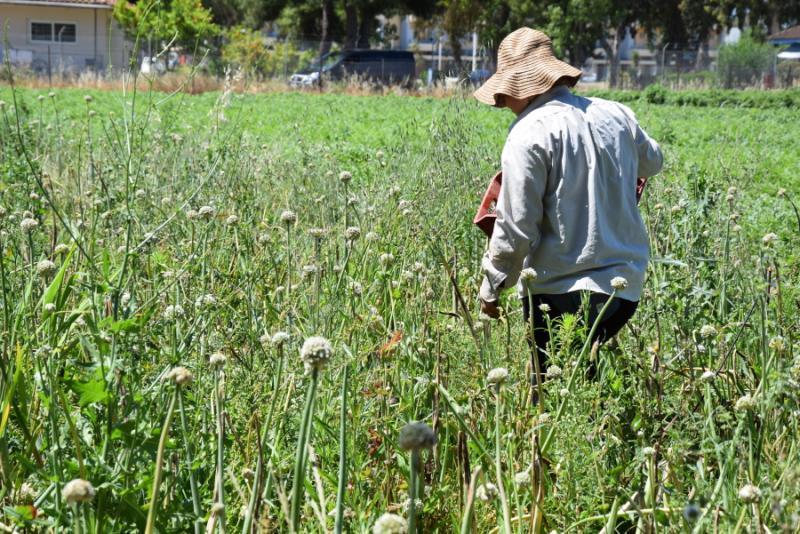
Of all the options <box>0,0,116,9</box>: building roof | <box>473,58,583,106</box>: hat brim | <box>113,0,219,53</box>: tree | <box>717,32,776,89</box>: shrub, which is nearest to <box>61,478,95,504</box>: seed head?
<box>113,0,219,53</box>: tree

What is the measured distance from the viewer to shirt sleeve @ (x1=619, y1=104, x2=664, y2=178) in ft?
12.7

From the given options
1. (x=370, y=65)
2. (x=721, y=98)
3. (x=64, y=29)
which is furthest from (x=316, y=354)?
(x=64, y=29)

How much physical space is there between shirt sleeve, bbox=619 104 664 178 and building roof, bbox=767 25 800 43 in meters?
71.3

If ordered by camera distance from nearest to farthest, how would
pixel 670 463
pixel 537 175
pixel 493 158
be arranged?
1. pixel 670 463
2. pixel 537 175
3. pixel 493 158

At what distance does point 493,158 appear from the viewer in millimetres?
6750

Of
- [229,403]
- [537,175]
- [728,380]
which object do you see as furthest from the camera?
[537,175]

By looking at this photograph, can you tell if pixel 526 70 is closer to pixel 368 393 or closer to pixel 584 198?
pixel 584 198

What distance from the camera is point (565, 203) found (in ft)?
11.9

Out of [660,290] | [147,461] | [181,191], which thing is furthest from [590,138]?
[181,191]

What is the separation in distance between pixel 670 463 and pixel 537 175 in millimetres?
1407

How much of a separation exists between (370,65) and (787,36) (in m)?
35.9

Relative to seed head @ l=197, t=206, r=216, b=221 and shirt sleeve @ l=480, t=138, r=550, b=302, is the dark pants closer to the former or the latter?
shirt sleeve @ l=480, t=138, r=550, b=302

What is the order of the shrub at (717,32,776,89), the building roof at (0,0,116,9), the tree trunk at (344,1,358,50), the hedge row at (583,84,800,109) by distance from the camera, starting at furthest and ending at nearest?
the tree trunk at (344,1,358,50) < the building roof at (0,0,116,9) < the shrub at (717,32,776,89) < the hedge row at (583,84,800,109)

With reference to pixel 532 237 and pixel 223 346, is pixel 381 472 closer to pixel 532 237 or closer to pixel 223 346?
pixel 223 346
